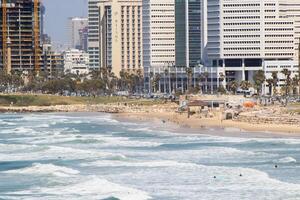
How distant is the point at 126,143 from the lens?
8425cm

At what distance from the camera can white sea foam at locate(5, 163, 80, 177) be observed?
6109 centimetres

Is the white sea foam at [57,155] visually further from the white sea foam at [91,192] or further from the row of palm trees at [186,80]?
the row of palm trees at [186,80]

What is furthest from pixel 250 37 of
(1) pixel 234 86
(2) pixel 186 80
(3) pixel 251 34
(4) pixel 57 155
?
(4) pixel 57 155

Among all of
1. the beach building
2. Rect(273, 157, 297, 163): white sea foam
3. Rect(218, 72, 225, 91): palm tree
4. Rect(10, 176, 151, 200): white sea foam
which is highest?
the beach building

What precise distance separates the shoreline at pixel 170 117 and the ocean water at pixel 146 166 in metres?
4.15

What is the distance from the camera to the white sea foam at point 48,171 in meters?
61.1

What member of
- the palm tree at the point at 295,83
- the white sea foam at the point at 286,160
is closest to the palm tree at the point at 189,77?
the palm tree at the point at 295,83

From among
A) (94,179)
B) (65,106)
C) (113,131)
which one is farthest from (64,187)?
(65,106)

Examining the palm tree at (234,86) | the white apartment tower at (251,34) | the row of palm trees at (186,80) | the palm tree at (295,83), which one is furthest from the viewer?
the white apartment tower at (251,34)

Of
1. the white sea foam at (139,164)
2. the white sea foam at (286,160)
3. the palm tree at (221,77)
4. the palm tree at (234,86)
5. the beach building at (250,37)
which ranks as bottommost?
the white sea foam at (139,164)

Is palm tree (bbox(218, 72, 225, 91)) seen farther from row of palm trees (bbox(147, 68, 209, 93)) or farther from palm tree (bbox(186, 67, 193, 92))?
palm tree (bbox(186, 67, 193, 92))

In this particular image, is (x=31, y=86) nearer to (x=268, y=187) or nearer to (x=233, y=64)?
(x=233, y=64)

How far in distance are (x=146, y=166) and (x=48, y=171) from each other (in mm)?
6277

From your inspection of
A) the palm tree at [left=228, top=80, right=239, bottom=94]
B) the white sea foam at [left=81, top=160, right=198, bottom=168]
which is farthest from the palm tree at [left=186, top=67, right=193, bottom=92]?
the white sea foam at [left=81, top=160, right=198, bottom=168]
